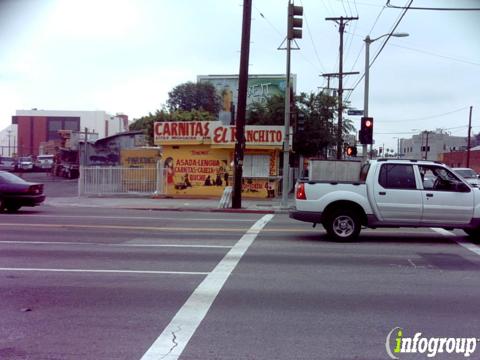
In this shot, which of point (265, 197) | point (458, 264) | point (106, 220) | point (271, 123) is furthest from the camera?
point (271, 123)

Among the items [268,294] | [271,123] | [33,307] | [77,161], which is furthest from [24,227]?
[77,161]

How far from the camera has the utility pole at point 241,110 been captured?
68.7 ft

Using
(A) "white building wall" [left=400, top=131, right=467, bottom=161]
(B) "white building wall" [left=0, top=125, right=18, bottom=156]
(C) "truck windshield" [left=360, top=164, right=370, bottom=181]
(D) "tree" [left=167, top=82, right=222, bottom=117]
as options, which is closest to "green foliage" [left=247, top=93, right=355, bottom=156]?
(C) "truck windshield" [left=360, top=164, right=370, bottom=181]

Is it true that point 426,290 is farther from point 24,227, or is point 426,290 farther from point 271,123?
point 271,123

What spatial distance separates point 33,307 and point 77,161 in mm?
41806

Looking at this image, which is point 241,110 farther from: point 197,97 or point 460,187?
point 197,97

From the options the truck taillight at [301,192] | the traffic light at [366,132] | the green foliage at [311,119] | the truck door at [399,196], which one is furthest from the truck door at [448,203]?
the green foliage at [311,119]

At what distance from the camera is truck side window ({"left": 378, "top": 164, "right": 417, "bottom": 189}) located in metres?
11.7

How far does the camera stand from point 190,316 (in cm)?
604

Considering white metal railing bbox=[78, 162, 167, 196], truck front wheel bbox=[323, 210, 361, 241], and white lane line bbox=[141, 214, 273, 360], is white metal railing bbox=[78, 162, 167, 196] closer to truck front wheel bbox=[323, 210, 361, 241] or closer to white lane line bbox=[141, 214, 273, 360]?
truck front wheel bbox=[323, 210, 361, 241]

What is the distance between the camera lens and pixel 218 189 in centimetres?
2683

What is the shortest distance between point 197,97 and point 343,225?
159 feet

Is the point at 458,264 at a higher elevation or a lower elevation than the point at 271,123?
lower

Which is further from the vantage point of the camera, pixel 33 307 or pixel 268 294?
pixel 268 294
